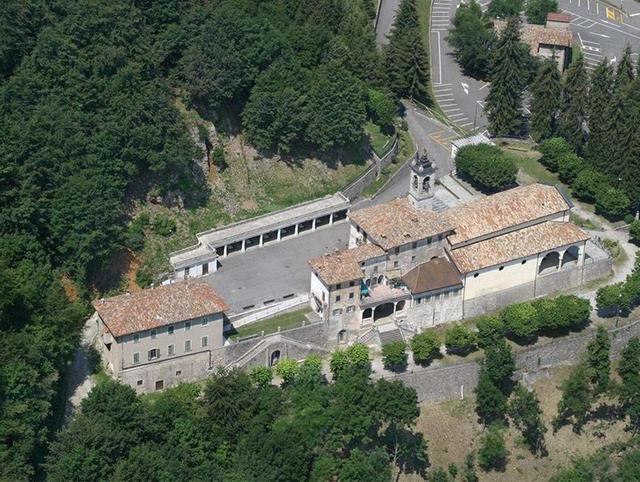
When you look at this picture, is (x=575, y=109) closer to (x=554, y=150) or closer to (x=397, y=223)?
(x=554, y=150)

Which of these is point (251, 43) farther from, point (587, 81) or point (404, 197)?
point (587, 81)

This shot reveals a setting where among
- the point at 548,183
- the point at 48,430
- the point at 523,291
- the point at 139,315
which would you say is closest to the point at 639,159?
the point at 548,183

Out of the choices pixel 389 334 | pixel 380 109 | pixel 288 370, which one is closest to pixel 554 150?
pixel 380 109

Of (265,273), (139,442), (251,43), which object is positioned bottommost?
(139,442)

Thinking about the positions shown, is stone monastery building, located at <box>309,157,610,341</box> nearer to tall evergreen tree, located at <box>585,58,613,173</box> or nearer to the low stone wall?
the low stone wall

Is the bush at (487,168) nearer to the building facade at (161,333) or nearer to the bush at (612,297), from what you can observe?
the bush at (612,297)

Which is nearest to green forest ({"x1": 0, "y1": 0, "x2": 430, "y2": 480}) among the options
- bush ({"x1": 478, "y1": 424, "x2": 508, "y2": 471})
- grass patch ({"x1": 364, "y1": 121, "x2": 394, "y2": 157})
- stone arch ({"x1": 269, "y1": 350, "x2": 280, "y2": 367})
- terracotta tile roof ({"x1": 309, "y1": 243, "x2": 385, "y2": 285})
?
grass patch ({"x1": 364, "y1": 121, "x2": 394, "y2": 157})
